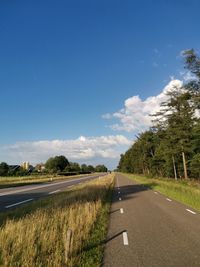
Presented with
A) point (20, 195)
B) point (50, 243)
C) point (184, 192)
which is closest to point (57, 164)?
point (20, 195)

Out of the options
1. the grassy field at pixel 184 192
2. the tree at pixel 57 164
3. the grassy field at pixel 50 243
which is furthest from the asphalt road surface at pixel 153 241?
the tree at pixel 57 164

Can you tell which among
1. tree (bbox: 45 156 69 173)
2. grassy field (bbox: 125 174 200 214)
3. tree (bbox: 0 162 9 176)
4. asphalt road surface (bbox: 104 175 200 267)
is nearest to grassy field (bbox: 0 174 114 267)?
asphalt road surface (bbox: 104 175 200 267)

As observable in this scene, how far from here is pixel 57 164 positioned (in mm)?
165875

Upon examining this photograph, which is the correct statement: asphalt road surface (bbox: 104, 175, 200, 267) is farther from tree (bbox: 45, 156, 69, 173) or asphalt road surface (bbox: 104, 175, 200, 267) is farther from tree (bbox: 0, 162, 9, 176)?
tree (bbox: 45, 156, 69, 173)

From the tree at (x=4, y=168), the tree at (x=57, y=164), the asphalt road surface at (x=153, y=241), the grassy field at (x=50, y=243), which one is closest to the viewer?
the grassy field at (x=50, y=243)

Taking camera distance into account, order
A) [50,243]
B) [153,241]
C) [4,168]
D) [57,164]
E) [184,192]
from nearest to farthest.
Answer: [50,243] → [153,241] → [184,192] → [4,168] → [57,164]

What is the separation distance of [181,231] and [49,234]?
462 cm

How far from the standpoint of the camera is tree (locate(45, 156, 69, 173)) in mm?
164625

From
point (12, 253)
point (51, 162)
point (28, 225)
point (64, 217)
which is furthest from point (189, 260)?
point (51, 162)

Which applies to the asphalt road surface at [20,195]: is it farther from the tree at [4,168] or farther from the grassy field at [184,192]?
the tree at [4,168]

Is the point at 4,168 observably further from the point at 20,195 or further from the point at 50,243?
the point at 50,243

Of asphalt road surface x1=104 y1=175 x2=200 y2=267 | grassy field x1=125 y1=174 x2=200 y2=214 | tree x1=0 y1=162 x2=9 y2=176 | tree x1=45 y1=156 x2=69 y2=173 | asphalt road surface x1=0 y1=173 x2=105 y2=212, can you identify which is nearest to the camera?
asphalt road surface x1=104 y1=175 x2=200 y2=267

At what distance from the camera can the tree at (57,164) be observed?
540ft

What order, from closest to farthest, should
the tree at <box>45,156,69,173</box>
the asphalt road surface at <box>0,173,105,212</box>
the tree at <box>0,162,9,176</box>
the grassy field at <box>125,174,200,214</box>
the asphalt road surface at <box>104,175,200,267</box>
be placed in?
the asphalt road surface at <box>104,175,200,267</box> < the asphalt road surface at <box>0,173,105,212</box> < the grassy field at <box>125,174,200,214</box> < the tree at <box>0,162,9,176</box> < the tree at <box>45,156,69,173</box>
